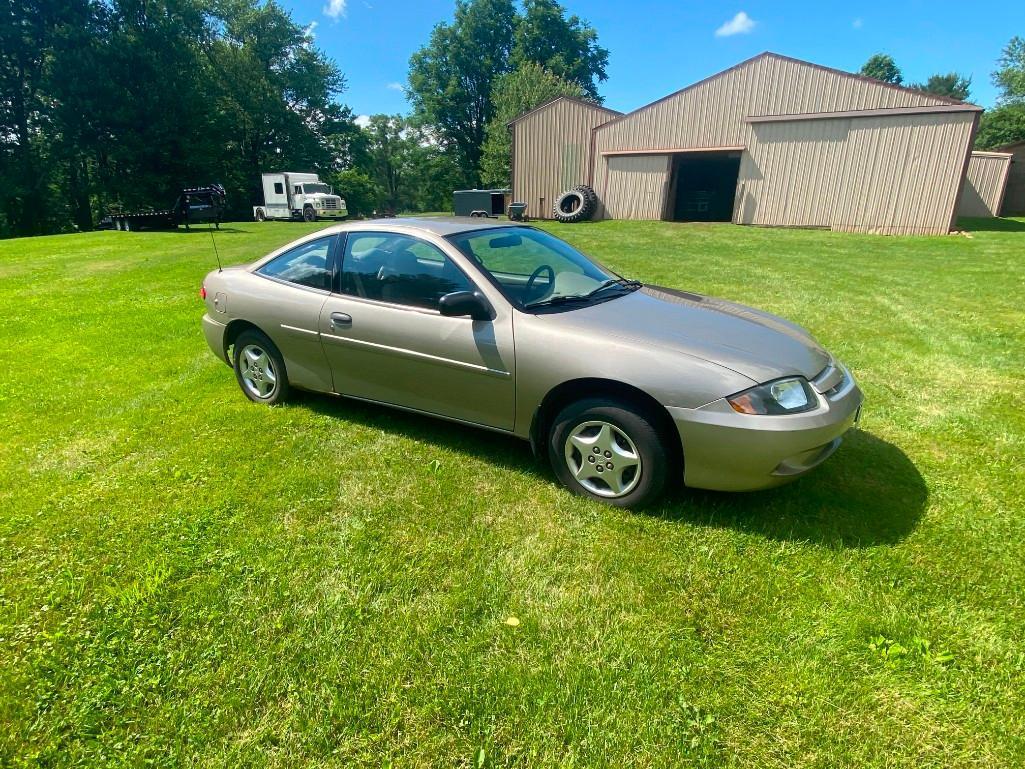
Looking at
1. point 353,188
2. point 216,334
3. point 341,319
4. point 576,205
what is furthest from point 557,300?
point 353,188

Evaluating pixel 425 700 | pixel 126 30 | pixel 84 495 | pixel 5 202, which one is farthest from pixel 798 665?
pixel 126 30

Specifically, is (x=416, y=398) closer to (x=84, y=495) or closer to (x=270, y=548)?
(x=270, y=548)

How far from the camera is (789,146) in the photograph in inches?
754

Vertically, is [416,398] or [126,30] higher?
[126,30]

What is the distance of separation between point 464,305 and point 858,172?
19949 mm

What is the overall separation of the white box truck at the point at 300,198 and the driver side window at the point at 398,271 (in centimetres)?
3078

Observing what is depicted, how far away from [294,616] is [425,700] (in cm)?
73

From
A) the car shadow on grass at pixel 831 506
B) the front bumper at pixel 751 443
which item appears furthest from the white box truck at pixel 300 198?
the front bumper at pixel 751 443

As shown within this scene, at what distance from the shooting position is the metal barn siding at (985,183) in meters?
24.7

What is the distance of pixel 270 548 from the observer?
9.18 ft

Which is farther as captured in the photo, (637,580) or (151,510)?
(151,510)

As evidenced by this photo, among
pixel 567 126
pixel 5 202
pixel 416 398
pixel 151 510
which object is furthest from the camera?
pixel 5 202

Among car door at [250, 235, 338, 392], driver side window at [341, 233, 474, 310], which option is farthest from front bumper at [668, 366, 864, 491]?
car door at [250, 235, 338, 392]

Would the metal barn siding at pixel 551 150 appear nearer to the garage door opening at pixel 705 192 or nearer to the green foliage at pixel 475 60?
the garage door opening at pixel 705 192
